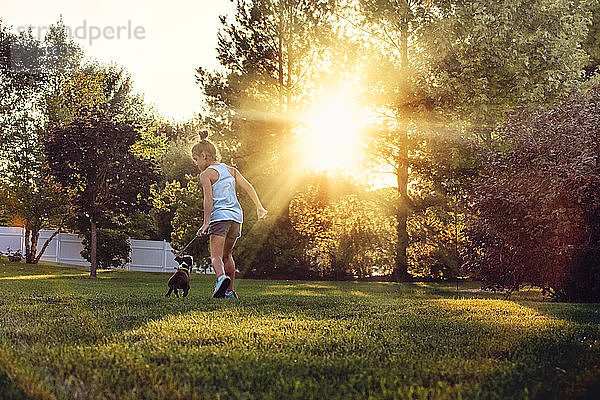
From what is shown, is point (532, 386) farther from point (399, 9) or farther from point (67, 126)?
point (399, 9)

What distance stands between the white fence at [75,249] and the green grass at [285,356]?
2701 centimetres

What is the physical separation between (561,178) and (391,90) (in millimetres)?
10447

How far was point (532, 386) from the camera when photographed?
7.90ft

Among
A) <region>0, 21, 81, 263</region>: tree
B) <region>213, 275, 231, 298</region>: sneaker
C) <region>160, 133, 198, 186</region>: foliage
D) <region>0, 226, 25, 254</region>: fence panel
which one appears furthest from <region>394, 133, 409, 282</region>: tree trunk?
<region>0, 226, 25, 254</region>: fence panel

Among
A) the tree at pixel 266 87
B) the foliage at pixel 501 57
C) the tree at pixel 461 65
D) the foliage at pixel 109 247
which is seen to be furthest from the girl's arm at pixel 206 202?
the foliage at pixel 109 247

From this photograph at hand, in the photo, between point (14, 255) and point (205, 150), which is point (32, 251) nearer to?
point (14, 255)

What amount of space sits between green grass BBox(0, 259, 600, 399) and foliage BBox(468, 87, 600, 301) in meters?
5.06

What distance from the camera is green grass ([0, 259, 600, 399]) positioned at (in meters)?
2.32

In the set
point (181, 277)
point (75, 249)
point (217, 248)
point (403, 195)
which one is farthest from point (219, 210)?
point (75, 249)

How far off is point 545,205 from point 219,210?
554 cm

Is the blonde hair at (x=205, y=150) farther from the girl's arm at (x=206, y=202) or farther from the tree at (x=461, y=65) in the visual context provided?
the tree at (x=461, y=65)

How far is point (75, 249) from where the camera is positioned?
3127cm

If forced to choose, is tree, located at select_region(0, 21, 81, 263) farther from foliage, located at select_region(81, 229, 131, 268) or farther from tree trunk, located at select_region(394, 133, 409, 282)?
tree trunk, located at select_region(394, 133, 409, 282)

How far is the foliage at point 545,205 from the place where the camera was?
9.78 meters
